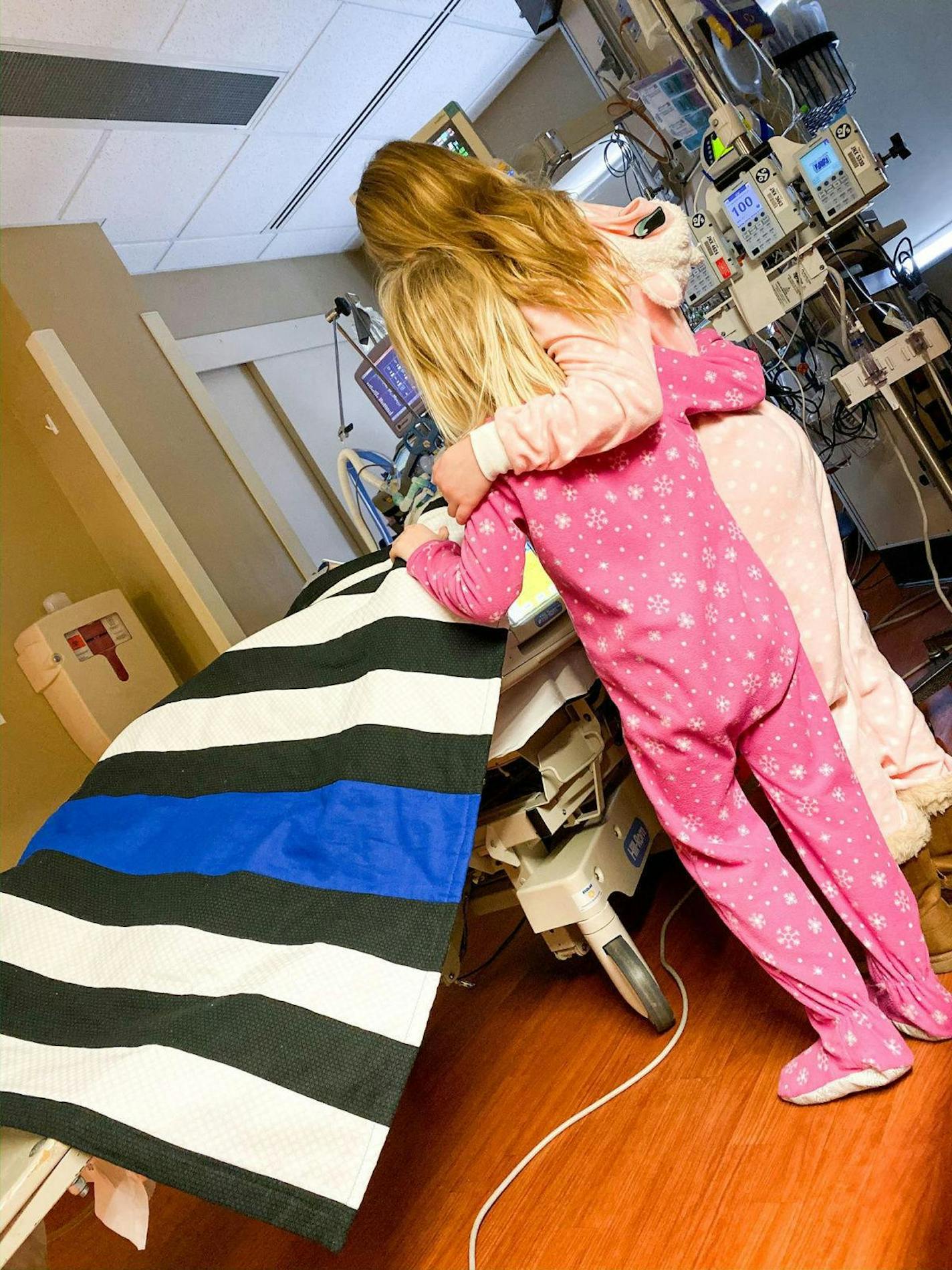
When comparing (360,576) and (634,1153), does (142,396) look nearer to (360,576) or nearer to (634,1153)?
(360,576)

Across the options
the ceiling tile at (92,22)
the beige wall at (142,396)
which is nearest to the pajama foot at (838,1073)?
the beige wall at (142,396)

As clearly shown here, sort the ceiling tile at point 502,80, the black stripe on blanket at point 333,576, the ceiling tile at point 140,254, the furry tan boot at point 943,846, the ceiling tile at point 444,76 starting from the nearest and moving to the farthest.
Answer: the furry tan boot at point 943,846 → the black stripe on blanket at point 333,576 → the ceiling tile at point 140,254 → the ceiling tile at point 444,76 → the ceiling tile at point 502,80

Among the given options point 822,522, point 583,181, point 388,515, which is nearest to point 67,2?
point 388,515

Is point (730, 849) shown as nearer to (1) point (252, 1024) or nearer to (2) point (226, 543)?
(1) point (252, 1024)

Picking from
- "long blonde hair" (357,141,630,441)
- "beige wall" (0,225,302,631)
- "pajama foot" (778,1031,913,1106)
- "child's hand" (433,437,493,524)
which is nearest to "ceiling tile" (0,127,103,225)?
"beige wall" (0,225,302,631)

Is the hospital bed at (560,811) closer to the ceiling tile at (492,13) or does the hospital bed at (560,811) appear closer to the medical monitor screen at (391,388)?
the medical monitor screen at (391,388)

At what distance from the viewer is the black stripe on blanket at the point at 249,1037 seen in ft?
3.51

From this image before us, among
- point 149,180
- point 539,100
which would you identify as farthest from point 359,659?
point 539,100

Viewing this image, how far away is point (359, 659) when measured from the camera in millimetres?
1543

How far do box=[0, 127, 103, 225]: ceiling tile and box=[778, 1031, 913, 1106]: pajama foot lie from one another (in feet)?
11.5

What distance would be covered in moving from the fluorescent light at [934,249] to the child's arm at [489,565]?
3.55 meters

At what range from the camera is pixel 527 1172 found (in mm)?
1514

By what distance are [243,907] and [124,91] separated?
10.3ft

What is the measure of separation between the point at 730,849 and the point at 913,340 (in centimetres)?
154
